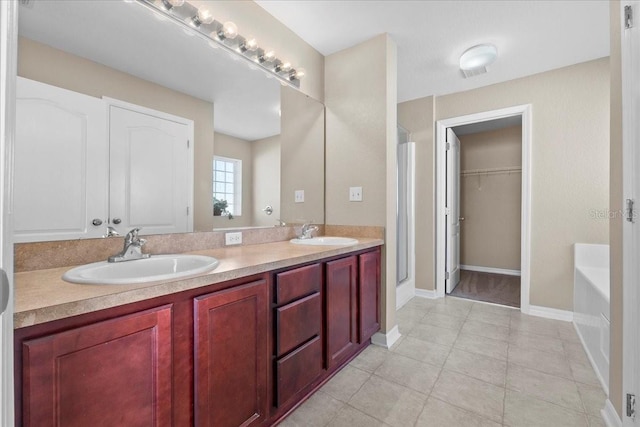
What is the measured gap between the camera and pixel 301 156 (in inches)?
92.7

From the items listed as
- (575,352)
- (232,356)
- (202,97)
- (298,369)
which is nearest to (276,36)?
(202,97)

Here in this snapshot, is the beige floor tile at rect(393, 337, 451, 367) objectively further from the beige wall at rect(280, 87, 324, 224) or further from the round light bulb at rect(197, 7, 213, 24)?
the round light bulb at rect(197, 7, 213, 24)

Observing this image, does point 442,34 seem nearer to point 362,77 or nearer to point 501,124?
point 362,77

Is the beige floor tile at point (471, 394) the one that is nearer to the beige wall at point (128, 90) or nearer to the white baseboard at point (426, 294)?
the white baseboard at point (426, 294)

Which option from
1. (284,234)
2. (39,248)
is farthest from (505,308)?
(39,248)

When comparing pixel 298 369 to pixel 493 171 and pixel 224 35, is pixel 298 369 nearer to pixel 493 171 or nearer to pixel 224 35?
pixel 224 35

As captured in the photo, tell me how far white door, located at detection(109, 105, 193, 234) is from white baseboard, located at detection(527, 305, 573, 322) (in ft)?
10.7

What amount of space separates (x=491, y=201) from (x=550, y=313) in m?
2.30

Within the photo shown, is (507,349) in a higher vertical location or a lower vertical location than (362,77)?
lower

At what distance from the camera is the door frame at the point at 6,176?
48 centimetres

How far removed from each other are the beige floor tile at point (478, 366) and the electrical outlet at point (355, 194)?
4.43 ft

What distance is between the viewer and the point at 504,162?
4.42 m

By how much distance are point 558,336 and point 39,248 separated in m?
3.43

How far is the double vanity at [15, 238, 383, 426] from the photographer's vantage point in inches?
27.5
